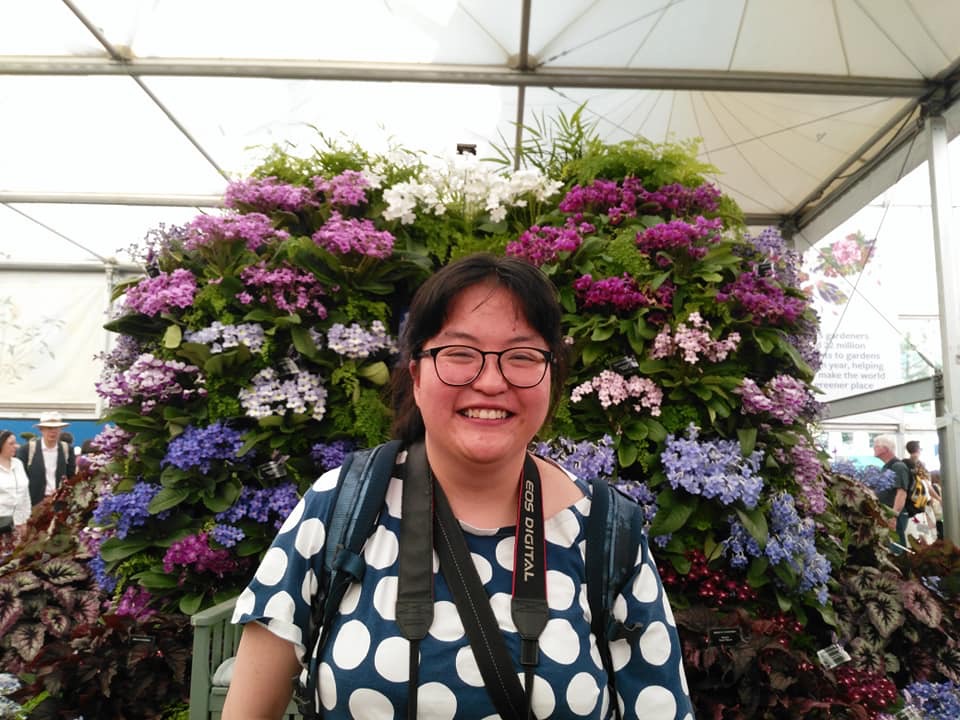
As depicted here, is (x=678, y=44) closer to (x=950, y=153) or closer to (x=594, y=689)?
(x=950, y=153)

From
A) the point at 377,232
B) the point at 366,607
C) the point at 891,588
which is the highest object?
the point at 377,232

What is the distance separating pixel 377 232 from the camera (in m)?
2.92

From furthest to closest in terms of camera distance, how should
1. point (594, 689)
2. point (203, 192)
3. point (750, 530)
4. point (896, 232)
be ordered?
point (203, 192) → point (896, 232) → point (750, 530) → point (594, 689)

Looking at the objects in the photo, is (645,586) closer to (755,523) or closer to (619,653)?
(619,653)

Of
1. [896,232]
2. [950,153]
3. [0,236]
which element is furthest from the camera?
[0,236]

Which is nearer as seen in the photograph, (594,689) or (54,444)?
(594,689)

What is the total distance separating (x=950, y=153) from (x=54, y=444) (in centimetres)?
912

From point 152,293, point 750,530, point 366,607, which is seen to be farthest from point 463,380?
point 152,293

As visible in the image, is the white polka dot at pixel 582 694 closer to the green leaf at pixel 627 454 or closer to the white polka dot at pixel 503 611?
the white polka dot at pixel 503 611

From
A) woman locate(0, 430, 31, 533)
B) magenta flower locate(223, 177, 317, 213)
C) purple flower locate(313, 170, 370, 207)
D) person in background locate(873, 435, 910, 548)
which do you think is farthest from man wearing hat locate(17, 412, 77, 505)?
person in background locate(873, 435, 910, 548)

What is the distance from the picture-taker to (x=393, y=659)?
1.08 metres

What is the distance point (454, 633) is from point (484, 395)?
1.31ft

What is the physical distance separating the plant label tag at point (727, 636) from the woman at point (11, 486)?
19.3ft

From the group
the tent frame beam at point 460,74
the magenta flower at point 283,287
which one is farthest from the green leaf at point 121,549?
the tent frame beam at point 460,74
